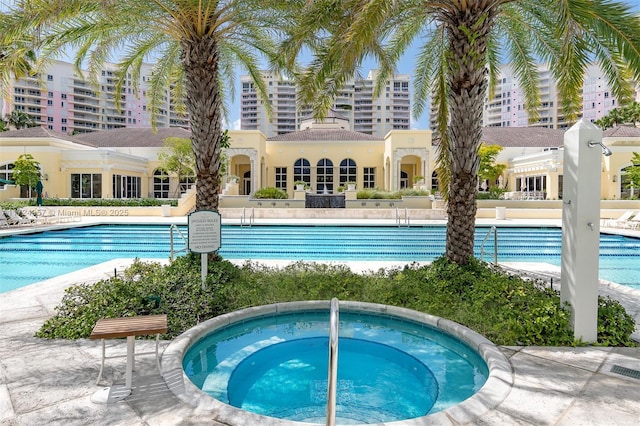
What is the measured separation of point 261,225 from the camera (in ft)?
63.8

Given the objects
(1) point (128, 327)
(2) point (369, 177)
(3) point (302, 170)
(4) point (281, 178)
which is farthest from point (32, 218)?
(2) point (369, 177)

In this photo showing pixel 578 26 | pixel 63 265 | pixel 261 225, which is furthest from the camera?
pixel 261 225

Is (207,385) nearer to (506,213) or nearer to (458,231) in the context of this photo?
(458,231)

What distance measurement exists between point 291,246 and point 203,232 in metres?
8.02

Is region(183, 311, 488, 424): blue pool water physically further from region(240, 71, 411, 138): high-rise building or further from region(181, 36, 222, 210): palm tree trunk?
region(240, 71, 411, 138): high-rise building

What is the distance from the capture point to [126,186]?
33.2 meters

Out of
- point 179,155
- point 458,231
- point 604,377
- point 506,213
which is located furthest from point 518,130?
point 604,377

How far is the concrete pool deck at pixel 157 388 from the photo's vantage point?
3.19m

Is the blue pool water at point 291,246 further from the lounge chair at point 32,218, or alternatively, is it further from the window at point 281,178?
the window at point 281,178

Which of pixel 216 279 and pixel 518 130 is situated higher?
pixel 518 130

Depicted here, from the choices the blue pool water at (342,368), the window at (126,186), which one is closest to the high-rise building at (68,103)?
the window at (126,186)

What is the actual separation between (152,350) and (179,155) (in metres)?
26.7

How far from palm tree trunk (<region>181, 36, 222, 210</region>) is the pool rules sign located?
0.88m

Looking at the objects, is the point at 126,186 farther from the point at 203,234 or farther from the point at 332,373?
the point at 332,373
